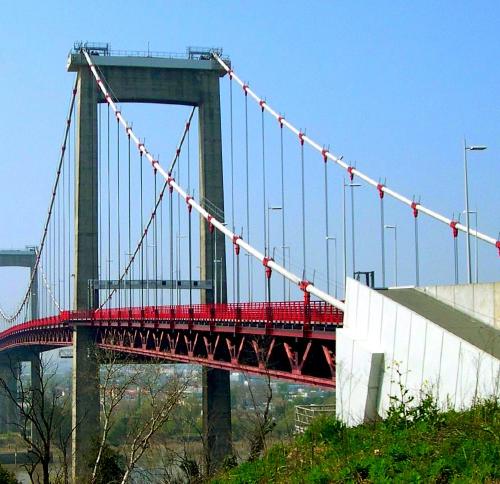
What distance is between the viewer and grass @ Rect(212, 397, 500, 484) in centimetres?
1037

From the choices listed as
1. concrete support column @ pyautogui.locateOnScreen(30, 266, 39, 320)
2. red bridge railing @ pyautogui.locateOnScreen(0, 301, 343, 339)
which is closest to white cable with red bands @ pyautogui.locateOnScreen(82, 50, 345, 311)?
red bridge railing @ pyautogui.locateOnScreen(0, 301, 343, 339)

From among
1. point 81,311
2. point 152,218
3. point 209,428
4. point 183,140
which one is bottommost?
point 209,428

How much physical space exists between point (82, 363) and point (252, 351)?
28.1 m

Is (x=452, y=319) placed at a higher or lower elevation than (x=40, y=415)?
higher

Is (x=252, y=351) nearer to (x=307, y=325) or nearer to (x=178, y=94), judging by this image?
(x=307, y=325)

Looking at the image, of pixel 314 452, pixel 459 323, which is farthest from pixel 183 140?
pixel 314 452

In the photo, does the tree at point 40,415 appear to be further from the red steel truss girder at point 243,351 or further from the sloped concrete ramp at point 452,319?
the sloped concrete ramp at point 452,319

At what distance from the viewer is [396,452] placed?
1127 cm

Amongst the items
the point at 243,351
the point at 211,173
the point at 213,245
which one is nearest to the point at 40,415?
the point at 243,351

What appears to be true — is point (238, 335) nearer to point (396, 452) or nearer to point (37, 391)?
Result: point (37, 391)

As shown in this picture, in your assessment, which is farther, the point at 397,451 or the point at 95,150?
the point at 95,150

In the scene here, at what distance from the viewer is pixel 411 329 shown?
1609 centimetres

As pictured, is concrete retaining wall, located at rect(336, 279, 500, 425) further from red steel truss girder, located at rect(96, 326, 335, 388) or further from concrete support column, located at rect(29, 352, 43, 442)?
concrete support column, located at rect(29, 352, 43, 442)

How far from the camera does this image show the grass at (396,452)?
10367 mm
